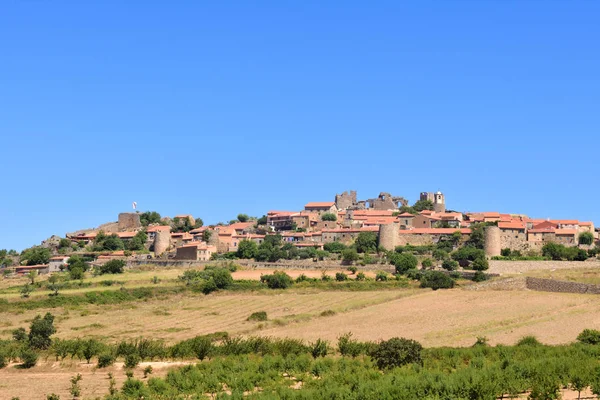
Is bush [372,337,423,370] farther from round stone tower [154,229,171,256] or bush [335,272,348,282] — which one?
round stone tower [154,229,171,256]

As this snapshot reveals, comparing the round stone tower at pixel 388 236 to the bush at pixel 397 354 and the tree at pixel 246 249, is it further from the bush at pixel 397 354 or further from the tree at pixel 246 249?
the bush at pixel 397 354

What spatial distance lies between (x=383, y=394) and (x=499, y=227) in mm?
60337

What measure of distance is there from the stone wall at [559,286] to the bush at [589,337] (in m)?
16.0

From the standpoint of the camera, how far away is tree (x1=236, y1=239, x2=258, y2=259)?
84062 mm

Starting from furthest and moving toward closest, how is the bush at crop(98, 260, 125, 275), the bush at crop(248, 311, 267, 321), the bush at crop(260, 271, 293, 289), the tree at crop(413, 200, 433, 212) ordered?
the tree at crop(413, 200, 433, 212), the bush at crop(98, 260, 125, 275), the bush at crop(260, 271, 293, 289), the bush at crop(248, 311, 267, 321)

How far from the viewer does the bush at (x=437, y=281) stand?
64.4 meters

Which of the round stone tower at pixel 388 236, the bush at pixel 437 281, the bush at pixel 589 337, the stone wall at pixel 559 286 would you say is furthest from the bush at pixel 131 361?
the round stone tower at pixel 388 236

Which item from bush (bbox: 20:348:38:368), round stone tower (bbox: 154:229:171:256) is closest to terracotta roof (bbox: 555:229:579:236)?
round stone tower (bbox: 154:229:171:256)

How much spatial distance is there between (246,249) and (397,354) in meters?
49.8

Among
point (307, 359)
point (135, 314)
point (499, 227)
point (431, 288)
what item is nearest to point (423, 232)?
point (499, 227)

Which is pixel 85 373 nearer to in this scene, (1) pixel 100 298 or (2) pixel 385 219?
(1) pixel 100 298

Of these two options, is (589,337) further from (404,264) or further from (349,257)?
(349,257)

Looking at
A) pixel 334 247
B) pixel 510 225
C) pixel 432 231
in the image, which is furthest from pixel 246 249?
pixel 510 225

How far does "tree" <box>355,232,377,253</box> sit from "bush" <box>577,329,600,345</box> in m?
43.4
